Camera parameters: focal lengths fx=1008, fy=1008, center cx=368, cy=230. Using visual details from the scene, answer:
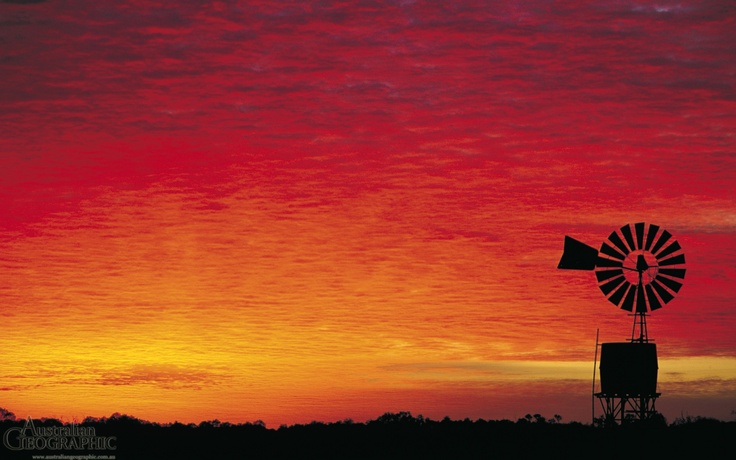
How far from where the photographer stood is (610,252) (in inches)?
1854

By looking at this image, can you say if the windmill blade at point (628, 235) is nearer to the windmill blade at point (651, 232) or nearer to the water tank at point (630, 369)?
the windmill blade at point (651, 232)

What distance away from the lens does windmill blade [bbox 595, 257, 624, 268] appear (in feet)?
154

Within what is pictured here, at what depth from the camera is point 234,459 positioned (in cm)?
4097

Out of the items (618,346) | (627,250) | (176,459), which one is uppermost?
(627,250)

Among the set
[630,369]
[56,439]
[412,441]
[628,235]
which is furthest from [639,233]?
[56,439]

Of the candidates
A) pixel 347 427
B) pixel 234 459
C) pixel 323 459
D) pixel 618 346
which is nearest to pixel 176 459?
pixel 234 459

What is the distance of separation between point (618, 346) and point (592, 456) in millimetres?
7807

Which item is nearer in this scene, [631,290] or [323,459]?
[323,459]

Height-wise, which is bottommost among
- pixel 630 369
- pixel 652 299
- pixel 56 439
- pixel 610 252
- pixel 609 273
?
pixel 56 439

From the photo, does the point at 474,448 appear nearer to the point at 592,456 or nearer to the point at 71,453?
the point at 592,456

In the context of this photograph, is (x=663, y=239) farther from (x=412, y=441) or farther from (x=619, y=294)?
(x=412, y=441)

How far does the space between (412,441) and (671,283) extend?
46.2ft

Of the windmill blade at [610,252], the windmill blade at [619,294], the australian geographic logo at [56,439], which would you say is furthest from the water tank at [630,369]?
the australian geographic logo at [56,439]

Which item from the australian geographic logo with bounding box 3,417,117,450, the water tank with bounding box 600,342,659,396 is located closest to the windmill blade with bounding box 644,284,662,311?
the water tank with bounding box 600,342,659,396
